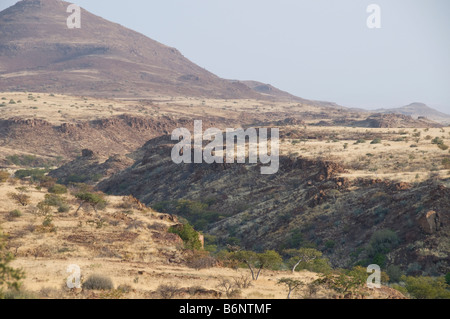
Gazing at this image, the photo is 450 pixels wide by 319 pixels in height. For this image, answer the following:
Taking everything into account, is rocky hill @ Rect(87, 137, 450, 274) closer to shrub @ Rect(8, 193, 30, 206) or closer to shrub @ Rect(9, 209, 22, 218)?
shrub @ Rect(8, 193, 30, 206)

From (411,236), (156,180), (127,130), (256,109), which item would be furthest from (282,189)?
(256,109)

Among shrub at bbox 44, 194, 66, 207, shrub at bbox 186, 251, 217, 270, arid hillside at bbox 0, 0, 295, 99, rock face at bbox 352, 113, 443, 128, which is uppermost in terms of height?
arid hillside at bbox 0, 0, 295, 99

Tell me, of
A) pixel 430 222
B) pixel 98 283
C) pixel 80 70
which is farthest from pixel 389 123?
pixel 80 70

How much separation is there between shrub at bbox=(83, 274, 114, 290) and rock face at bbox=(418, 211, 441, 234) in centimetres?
1546

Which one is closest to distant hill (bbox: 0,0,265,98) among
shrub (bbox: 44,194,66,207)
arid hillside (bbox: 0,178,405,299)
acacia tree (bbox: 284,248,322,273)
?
shrub (bbox: 44,194,66,207)

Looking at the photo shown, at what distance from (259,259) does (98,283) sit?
6.88m

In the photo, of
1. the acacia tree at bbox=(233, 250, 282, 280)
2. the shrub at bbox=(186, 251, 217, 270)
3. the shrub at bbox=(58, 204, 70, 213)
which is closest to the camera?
the acacia tree at bbox=(233, 250, 282, 280)

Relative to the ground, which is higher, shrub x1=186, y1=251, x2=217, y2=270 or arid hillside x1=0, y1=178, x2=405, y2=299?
arid hillside x1=0, y1=178, x2=405, y2=299

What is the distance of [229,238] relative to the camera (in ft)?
96.3

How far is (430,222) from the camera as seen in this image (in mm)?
22172

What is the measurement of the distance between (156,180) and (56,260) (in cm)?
2984

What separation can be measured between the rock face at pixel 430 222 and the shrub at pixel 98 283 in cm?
1546

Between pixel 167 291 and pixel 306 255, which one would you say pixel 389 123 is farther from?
pixel 167 291

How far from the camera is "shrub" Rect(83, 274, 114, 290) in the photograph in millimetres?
14141
